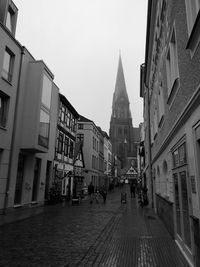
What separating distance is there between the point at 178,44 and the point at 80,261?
5.77 metres

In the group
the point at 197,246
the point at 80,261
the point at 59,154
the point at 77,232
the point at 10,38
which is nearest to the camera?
the point at 197,246

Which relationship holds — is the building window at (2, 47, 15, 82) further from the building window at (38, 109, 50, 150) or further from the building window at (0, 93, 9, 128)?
the building window at (38, 109, 50, 150)

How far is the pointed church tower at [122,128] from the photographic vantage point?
11006cm

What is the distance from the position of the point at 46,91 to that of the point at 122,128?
9317 cm

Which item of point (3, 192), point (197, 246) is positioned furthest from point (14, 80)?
point (197, 246)

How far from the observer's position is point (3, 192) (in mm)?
15039

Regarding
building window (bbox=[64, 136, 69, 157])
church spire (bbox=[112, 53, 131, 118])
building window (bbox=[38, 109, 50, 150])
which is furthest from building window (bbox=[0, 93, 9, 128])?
church spire (bbox=[112, 53, 131, 118])

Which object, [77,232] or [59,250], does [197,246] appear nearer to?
[59,250]

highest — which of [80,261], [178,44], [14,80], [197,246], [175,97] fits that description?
[14,80]

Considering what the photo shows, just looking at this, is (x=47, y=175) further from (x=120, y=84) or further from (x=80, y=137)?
(x=120, y=84)

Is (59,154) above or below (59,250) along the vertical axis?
above

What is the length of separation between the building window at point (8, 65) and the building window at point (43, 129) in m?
3.49

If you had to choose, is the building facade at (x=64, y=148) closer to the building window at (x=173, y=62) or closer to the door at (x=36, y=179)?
the door at (x=36, y=179)

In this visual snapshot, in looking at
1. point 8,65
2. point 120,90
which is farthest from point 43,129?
point 120,90
